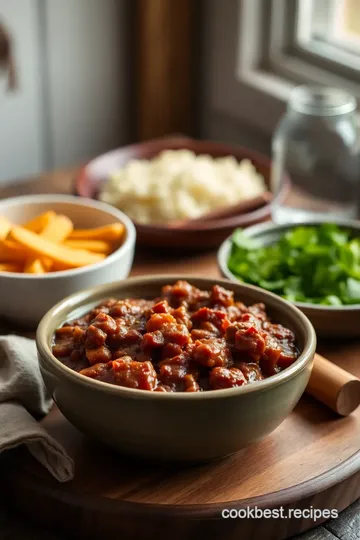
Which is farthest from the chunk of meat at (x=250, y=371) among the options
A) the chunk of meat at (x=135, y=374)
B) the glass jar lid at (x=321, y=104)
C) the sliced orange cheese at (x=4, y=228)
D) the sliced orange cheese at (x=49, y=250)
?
the glass jar lid at (x=321, y=104)

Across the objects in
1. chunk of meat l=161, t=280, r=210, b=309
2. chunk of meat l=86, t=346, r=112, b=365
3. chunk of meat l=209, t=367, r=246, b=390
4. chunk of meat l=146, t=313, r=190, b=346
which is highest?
chunk of meat l=146, t=313, r=190, b=346

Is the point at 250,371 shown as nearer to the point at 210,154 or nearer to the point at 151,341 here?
the point at 151,341

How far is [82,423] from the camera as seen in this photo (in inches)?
43.4

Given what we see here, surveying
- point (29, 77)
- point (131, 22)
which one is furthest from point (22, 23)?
point (131, 22)

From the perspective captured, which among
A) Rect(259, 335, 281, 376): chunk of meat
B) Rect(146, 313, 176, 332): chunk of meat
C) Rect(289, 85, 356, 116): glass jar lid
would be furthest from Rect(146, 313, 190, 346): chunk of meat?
Rect(289, 85, 356, 116): glass jar lid

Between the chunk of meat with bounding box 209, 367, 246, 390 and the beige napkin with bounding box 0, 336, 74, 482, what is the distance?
22cm

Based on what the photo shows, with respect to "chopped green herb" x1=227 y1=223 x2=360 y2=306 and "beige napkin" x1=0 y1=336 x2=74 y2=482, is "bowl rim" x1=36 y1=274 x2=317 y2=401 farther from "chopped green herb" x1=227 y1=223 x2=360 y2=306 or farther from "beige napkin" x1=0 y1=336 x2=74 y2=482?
"chopped green herb" x1=227 y1=223 x2=360 y2=306

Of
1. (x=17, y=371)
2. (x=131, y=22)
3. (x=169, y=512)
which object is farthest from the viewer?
(x=131, y=22)

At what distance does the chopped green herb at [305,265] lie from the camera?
1463 mm

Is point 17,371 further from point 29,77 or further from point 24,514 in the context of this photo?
point 29,77

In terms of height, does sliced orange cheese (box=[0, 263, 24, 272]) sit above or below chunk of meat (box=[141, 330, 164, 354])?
below

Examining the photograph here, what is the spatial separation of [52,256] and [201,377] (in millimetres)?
461

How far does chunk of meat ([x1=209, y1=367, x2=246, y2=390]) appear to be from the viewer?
1.07 m

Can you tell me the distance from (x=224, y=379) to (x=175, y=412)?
79mm
